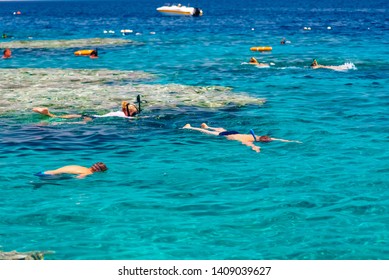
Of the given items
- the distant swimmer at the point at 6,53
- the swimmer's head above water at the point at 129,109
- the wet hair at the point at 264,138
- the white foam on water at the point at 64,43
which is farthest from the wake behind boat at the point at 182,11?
the wet hair at the point at 264,138

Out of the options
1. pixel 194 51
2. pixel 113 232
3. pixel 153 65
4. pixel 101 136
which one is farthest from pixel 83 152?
pixel 194 51

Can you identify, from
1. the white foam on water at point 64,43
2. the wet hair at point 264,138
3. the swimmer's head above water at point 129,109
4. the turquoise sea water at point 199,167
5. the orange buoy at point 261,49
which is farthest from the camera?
the white foam on water at point 64,43

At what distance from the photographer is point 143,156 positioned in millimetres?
22547

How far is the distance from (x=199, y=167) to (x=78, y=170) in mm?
4105

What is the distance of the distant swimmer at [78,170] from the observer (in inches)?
785

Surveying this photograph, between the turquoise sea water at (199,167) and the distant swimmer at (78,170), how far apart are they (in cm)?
40

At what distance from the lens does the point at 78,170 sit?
66.1 ft

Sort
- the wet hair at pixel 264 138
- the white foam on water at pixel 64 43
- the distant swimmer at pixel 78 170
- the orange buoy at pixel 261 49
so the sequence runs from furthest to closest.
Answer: the white foam on water at pixel 64 43
the orange buoy at pixel 261 49
the wet hair at pixel 264 138
the distant swimmer at pixel 78 170

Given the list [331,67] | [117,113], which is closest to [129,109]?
[117,113]

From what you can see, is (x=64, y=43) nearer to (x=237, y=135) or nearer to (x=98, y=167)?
(x=237, y=135)

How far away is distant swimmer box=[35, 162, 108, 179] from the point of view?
785 inches

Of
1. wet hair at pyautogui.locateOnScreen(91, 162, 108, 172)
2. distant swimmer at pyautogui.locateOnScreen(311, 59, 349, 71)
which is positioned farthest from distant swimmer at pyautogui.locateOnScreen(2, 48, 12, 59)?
wet hair at pyautogui.locateOnScreen(91, 162, 108, 172)

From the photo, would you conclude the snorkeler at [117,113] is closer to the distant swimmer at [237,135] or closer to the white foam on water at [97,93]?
the white foam on water at [97,93]

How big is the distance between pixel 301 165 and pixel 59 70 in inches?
1103
